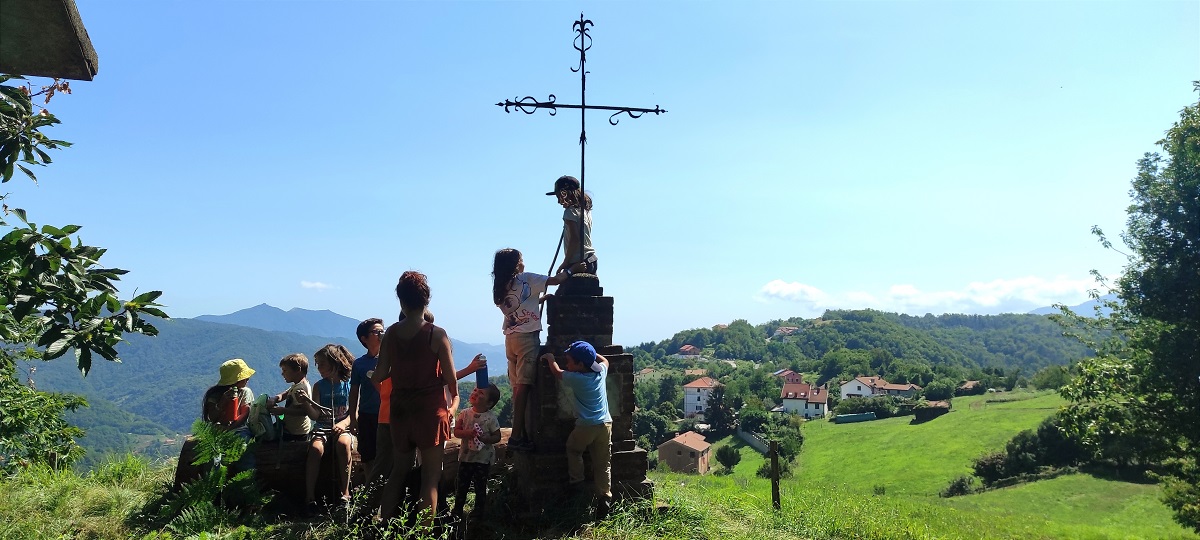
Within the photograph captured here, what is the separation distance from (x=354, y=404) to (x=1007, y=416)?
241 ft

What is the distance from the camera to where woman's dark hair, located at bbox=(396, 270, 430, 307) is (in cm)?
446

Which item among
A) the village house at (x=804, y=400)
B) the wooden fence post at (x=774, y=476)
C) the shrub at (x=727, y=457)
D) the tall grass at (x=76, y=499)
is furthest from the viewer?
the village house at (x=804, y=400)

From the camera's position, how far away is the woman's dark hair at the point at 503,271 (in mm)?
5633

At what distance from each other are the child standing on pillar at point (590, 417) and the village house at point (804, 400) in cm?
10195

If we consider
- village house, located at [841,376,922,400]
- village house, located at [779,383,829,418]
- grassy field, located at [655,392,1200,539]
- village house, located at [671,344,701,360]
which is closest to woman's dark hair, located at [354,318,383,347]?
grassy field, located at [655,392,1200,539]

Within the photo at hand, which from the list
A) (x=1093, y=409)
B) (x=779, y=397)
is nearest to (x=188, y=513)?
(x=1093, y=409)

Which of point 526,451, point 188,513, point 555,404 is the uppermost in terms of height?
point 555,404

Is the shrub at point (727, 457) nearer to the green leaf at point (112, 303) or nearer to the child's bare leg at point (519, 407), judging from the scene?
the child's bare leg at point (519, 407)

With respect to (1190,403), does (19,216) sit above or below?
above

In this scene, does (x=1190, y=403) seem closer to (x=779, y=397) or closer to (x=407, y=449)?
(x=407, y=449)

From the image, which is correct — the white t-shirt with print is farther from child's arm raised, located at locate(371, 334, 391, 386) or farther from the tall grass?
the tall grass

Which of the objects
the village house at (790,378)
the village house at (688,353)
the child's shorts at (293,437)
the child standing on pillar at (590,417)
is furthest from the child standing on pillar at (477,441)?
the village house at (688,353)

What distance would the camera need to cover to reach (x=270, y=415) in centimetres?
576

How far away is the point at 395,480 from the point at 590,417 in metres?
1.53
